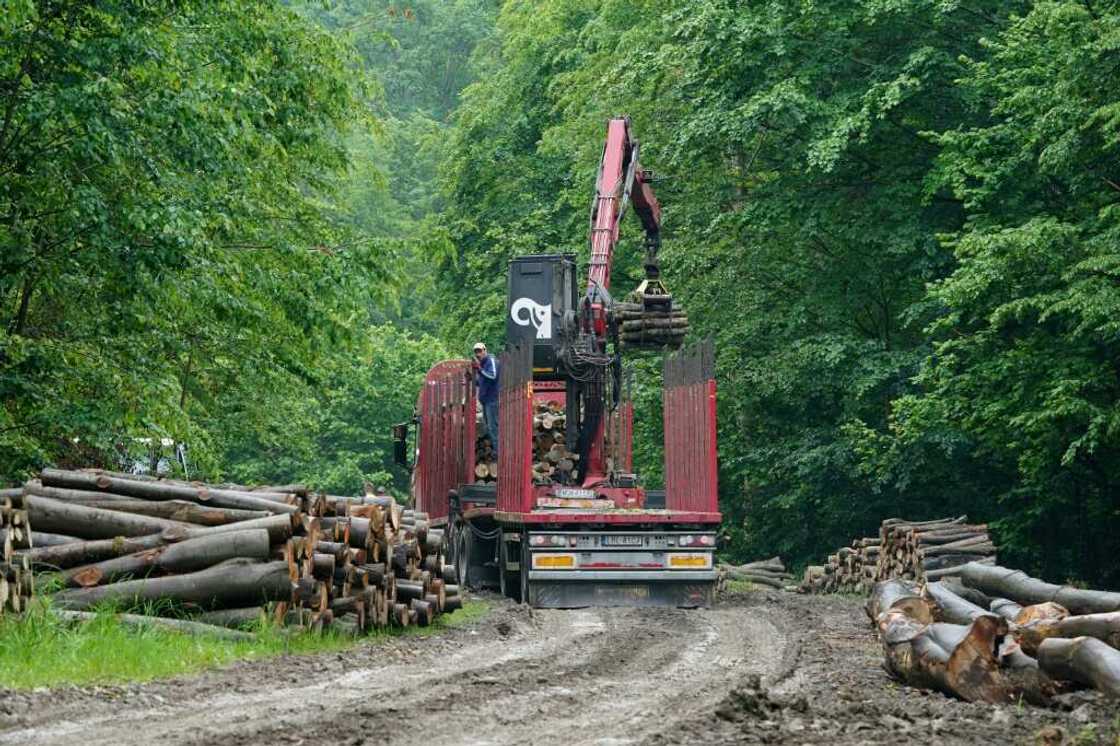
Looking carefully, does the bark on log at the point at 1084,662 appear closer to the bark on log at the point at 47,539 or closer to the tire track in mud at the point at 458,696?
the tire track in mud at the point at 458,696

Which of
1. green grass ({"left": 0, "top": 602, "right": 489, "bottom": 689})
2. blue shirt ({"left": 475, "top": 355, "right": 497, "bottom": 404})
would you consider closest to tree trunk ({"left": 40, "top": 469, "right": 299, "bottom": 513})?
green grass ({"left": 0, "top": 602, "right": 489, "bottom": 689})

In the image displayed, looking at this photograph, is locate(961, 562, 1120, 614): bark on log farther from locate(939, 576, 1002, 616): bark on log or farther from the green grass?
the green grass

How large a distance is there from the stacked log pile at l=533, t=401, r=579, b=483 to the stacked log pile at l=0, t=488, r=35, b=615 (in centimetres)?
963

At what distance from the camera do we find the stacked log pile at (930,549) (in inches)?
918

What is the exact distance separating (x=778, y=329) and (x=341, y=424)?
3662 centimetres

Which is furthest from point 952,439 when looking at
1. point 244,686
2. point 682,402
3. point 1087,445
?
point 244,686

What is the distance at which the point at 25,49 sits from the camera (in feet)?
50.6

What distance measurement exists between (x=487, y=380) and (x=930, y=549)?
7.03 metres

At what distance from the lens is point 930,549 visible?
23656mm

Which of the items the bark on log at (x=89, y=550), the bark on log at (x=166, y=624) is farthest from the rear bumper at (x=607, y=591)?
the bark on log at (x=166, y=624)

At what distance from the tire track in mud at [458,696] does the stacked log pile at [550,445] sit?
7079 millimetres

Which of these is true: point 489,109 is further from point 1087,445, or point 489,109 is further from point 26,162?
point 26,162

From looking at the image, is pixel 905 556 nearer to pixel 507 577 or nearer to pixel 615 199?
pixel 615 199

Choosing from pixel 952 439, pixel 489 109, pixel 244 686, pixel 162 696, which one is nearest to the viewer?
pixel 162 696
